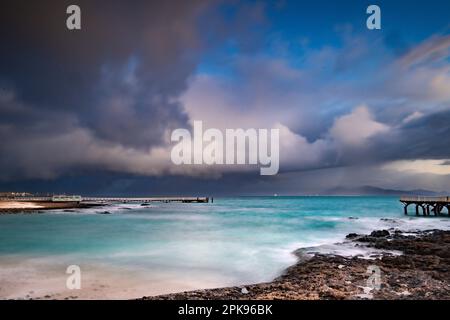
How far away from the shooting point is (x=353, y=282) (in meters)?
9.17

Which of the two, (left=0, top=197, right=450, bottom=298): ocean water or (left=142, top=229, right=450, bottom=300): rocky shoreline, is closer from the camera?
(left=142, top=229, right=450, bottom=300): rocky shoreline

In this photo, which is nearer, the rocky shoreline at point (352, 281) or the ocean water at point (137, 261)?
the rocky shoreline at point (352, 281)

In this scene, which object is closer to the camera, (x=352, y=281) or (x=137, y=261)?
(x=352, y=281)

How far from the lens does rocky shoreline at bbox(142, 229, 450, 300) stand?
8078 mm

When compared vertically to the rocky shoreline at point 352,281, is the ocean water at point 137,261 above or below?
below

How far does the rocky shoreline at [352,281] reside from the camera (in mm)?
8078

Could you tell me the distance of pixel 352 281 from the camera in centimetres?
928

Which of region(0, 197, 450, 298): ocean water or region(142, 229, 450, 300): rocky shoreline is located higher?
region(142, 229, 450, 300): rocky shoreline

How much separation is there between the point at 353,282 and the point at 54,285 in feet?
32.6

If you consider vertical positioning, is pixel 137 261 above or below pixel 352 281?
below
